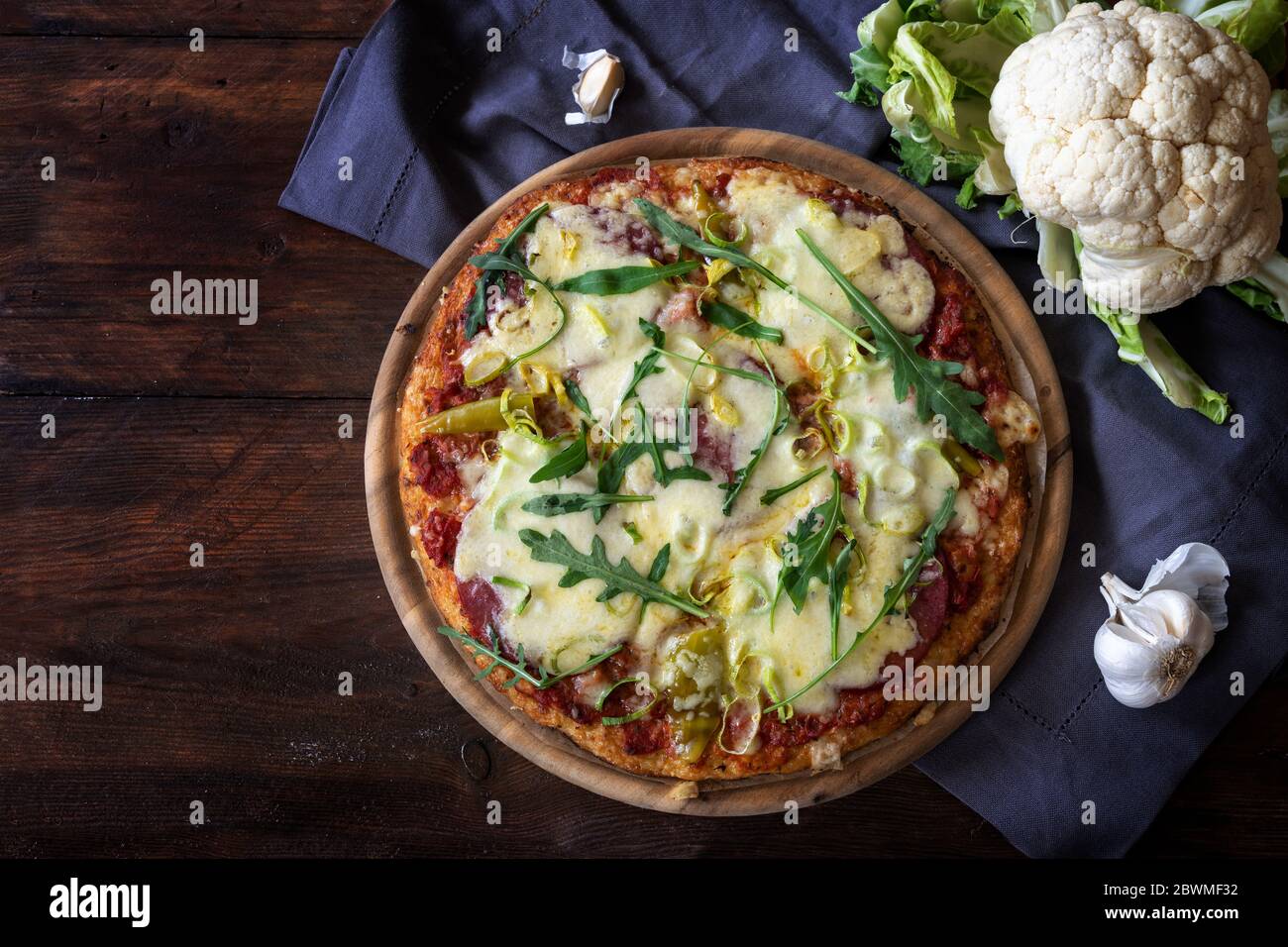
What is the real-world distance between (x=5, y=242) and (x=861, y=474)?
2.80 meters

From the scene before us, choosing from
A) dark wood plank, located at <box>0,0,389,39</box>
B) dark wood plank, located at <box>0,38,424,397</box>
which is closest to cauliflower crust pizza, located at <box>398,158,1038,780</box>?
dark wood plank, located at <box>0,38,424,397</box>

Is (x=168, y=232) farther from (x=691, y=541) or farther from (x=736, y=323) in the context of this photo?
(x=691, y=541)

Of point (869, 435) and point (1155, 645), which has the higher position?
point (869, 435)

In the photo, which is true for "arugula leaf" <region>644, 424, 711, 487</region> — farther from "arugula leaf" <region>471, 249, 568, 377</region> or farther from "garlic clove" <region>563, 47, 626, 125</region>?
"garlic clove" <region>563, 47, 626, 125</region>

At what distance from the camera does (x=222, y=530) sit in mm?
3236

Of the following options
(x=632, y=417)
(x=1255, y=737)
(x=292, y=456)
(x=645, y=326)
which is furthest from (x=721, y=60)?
(x=1255, y=737)

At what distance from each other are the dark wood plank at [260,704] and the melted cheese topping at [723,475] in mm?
669

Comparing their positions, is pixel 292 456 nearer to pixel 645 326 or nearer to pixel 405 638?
pixel 405 638

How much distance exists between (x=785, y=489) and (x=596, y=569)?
0.53 metres

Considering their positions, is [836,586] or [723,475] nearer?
[836,586]

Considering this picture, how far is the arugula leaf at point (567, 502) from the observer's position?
265 centimetres

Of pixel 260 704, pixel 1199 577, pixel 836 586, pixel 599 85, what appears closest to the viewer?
pixel 836 586

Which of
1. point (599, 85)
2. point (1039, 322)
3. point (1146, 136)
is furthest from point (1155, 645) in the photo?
point (599, 85)

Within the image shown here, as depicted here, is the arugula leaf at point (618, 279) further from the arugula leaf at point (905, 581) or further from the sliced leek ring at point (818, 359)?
Answer: the arugula leaf at point (905, 581)
